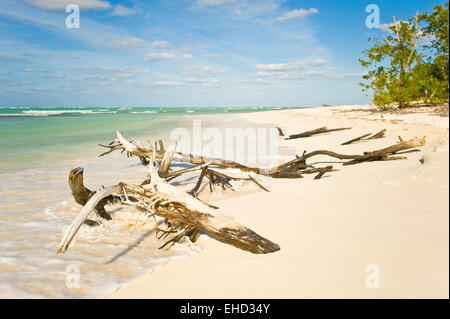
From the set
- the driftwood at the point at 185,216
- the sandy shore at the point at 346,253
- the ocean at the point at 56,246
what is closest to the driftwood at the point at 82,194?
the ocean at the point at 56,246

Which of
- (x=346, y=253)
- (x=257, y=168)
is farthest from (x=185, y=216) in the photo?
(x=257, y=168)

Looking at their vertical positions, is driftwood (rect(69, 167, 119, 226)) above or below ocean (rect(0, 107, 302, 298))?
above

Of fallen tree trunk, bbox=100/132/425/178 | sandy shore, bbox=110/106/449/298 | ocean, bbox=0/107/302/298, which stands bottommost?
ocean, bbox=0/107/302/298

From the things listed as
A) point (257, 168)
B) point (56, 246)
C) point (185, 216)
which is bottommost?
point (56, 246)

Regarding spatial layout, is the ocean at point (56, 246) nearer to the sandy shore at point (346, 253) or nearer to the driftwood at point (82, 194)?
the driftwood at point (82, 194)

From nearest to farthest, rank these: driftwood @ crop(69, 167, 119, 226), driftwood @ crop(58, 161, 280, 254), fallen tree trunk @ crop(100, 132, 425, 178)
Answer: driftwood @ crop(58, 161, 280, 254) < driftwood @ crop(69, 167, 119, 226) < fallen tree trunk @ crop(100, 132, 425, 178)

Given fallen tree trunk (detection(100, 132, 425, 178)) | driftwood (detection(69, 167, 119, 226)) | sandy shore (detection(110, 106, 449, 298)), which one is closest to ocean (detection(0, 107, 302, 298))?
driftwood (detection(69, 167, 119, 226))

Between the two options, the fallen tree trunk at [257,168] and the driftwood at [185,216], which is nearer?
the driftwood at [185,216]

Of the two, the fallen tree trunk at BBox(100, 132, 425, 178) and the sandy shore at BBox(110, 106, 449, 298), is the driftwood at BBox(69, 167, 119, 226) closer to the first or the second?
the sandy shore at BBox(110, 106, 449, 298)

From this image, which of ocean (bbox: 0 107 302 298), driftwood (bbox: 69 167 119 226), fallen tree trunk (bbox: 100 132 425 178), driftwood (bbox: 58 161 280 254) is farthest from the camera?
fallen tree trunk (bbox: 100 132 425 178)

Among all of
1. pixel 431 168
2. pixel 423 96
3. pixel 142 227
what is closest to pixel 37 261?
pixel 142 227

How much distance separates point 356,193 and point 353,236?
930 millimetres

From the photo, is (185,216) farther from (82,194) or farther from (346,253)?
(82,194)
